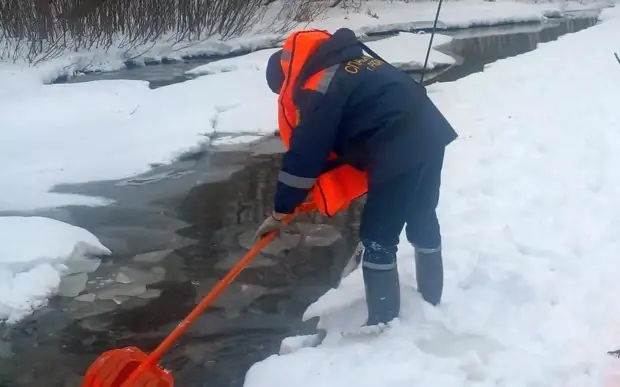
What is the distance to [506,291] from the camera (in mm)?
3891

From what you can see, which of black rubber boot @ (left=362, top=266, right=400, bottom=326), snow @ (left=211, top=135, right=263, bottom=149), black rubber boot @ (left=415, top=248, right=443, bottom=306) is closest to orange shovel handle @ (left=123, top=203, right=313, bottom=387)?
black rubber boot @ (left=362, top=266, right=400, bottom=326)

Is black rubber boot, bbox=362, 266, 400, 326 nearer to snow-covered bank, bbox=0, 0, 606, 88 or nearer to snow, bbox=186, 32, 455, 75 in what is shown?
snow, bbox=186, 32, 455, 75

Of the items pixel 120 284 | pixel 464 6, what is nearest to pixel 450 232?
pixel 120 284

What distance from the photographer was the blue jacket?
3.11 metres

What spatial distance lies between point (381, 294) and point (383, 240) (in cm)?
32

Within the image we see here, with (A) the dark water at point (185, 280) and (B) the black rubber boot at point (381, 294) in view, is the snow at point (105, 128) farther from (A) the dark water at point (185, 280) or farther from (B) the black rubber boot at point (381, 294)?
(B) the black rubber boot at point (381, 294)

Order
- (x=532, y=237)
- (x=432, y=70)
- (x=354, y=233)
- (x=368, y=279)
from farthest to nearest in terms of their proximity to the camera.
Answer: (x=432, y=70)
(x=354, y=233)
(x=532, y=237)
(x=368, y=279)

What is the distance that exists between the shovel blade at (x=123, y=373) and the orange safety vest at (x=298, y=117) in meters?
1.01

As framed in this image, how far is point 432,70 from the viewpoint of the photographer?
45.5 feet

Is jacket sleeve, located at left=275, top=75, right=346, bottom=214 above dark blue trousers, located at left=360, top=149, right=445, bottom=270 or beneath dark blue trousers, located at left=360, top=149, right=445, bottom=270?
above

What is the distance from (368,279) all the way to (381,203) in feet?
1.38

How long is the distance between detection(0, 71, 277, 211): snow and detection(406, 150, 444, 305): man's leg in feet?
11.8

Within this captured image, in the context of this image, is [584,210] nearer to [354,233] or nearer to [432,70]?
[354,233]

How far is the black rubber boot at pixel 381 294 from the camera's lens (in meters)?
3.50
